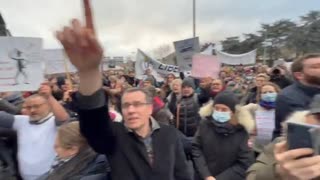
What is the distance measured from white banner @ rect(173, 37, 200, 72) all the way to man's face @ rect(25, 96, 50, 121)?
8182mm

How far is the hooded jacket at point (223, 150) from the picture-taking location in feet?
14.7

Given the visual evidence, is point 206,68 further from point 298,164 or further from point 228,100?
point 298,164

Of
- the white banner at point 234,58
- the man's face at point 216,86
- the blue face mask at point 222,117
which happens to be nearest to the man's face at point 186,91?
the man's face at point 216,86

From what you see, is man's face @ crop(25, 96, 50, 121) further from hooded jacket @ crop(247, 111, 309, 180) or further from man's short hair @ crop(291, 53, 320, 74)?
hooded jacket @ crop(247, 111, 309, 180)

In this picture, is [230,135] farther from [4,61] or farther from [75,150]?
[4,61]

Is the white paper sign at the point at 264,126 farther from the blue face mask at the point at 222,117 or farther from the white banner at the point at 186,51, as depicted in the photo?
the white banner at the point at 186,51

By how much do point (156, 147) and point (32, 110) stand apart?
151 centimetres

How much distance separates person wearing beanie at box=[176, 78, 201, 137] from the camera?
7.40 m

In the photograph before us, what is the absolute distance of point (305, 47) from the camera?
56406 mm

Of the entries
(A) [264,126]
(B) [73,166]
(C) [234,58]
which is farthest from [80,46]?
(C) [234,58]

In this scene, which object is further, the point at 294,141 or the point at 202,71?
the point at 202,71

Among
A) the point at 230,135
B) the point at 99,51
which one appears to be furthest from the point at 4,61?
the point at 99,51

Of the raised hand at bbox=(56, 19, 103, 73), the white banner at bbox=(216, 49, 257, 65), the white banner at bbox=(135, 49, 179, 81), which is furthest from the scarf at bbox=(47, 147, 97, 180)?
the white banner at bbox=(216, 49, 257, 65)

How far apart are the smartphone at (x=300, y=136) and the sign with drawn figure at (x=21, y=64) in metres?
4.76
